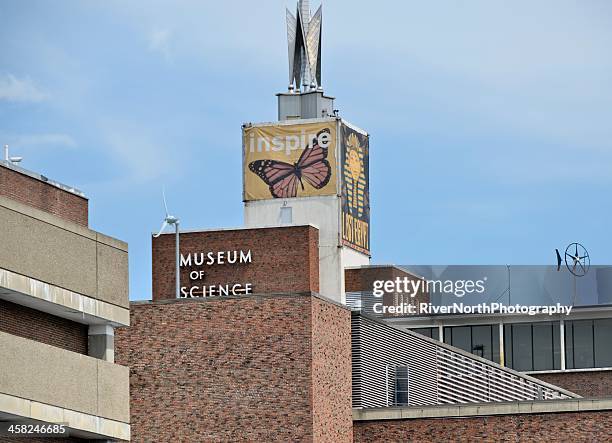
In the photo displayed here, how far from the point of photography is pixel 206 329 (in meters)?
59.1

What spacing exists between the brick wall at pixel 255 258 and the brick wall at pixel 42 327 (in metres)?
48.7

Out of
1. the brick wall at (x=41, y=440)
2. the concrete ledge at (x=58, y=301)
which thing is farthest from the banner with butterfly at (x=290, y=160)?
the brick wall at (x=41, y=440)

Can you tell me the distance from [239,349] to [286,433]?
317 cm

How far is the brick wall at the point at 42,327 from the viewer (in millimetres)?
42219

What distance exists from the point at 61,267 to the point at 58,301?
3.00 ft

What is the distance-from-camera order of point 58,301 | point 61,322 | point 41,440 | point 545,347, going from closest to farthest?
point 41,440
point 58,301
point 61,322
point 545,347

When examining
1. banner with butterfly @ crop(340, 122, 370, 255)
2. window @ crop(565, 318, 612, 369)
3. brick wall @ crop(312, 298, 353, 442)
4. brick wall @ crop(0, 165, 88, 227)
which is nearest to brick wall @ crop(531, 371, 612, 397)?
window @ crop(565, 318, 612, 369)

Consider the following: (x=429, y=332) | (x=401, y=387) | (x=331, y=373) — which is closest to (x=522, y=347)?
(x=429, y=332)

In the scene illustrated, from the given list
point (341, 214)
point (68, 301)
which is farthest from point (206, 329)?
point (341, 214)

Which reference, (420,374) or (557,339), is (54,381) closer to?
(420,374)

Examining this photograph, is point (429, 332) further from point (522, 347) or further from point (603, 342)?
point (603, 342)

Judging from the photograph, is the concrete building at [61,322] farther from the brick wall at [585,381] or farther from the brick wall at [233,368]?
the brick wall at [585,381]

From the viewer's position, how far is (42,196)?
51.2 metres

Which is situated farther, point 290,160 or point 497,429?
point 290,160
